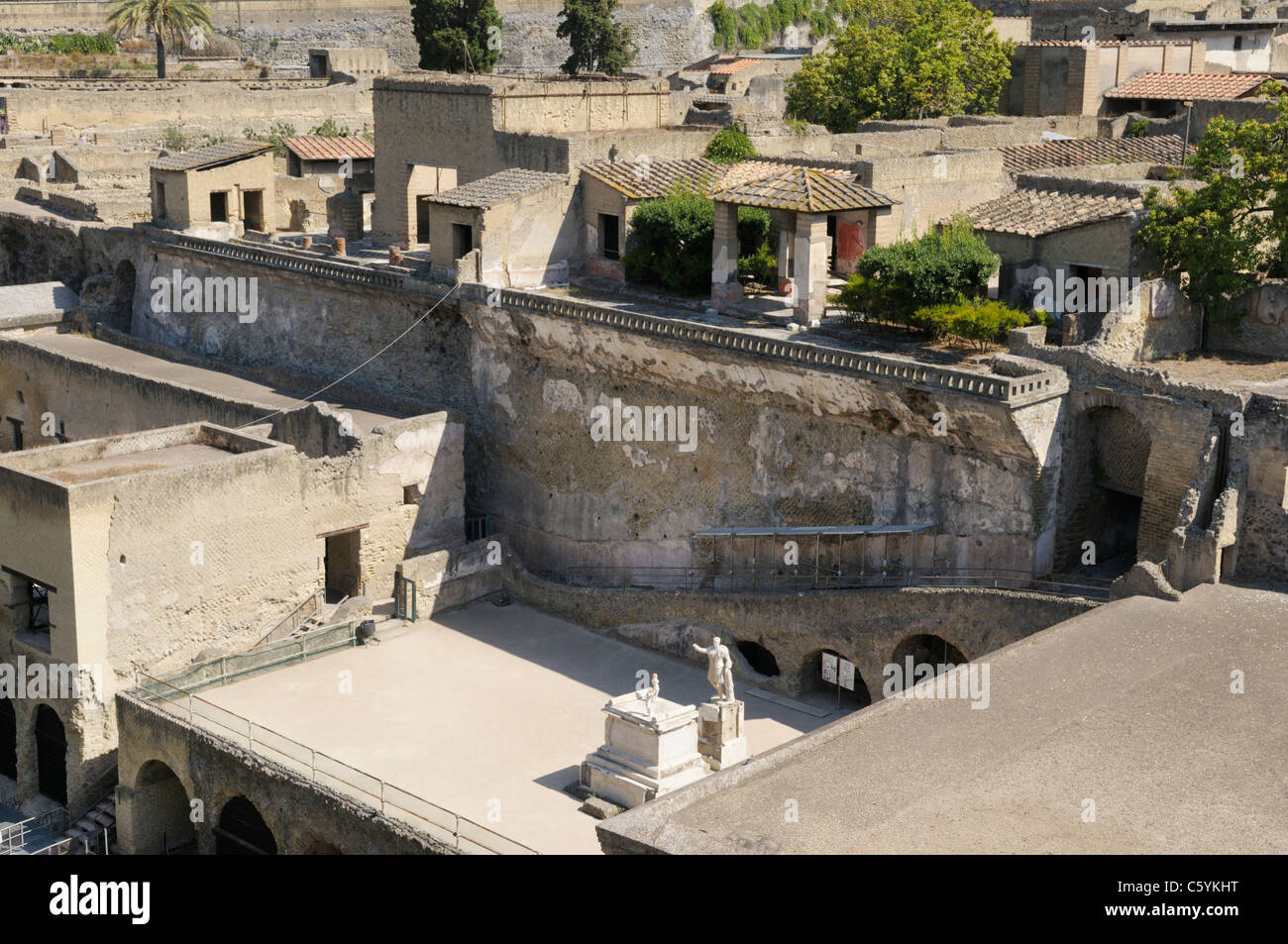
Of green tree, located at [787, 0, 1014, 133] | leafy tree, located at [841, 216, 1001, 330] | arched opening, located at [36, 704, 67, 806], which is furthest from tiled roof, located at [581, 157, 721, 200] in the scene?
arched opening, located at [36, 704, 67, 806]

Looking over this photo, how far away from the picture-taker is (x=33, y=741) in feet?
95.8

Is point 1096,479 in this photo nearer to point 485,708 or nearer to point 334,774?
point 485,708

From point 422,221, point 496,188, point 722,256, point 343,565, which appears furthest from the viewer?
point 422,221

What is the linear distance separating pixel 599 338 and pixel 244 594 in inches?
312

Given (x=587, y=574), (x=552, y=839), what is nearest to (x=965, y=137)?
(x=587, y=574)

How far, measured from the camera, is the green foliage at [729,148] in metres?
38.8

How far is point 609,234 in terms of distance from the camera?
36.9 metres

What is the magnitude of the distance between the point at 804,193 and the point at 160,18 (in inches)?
1420

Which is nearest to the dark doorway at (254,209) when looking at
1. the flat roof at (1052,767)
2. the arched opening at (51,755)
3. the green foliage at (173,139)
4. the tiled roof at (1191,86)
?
the green foliage at (173,139)

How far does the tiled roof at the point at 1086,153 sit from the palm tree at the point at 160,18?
33520 millimetres

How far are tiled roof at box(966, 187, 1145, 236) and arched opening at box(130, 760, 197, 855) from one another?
17.1 m

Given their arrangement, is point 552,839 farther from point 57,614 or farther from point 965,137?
point 965,137

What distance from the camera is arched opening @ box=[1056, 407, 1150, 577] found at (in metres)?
28.1

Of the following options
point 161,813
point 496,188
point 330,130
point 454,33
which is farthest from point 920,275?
point 454,33
